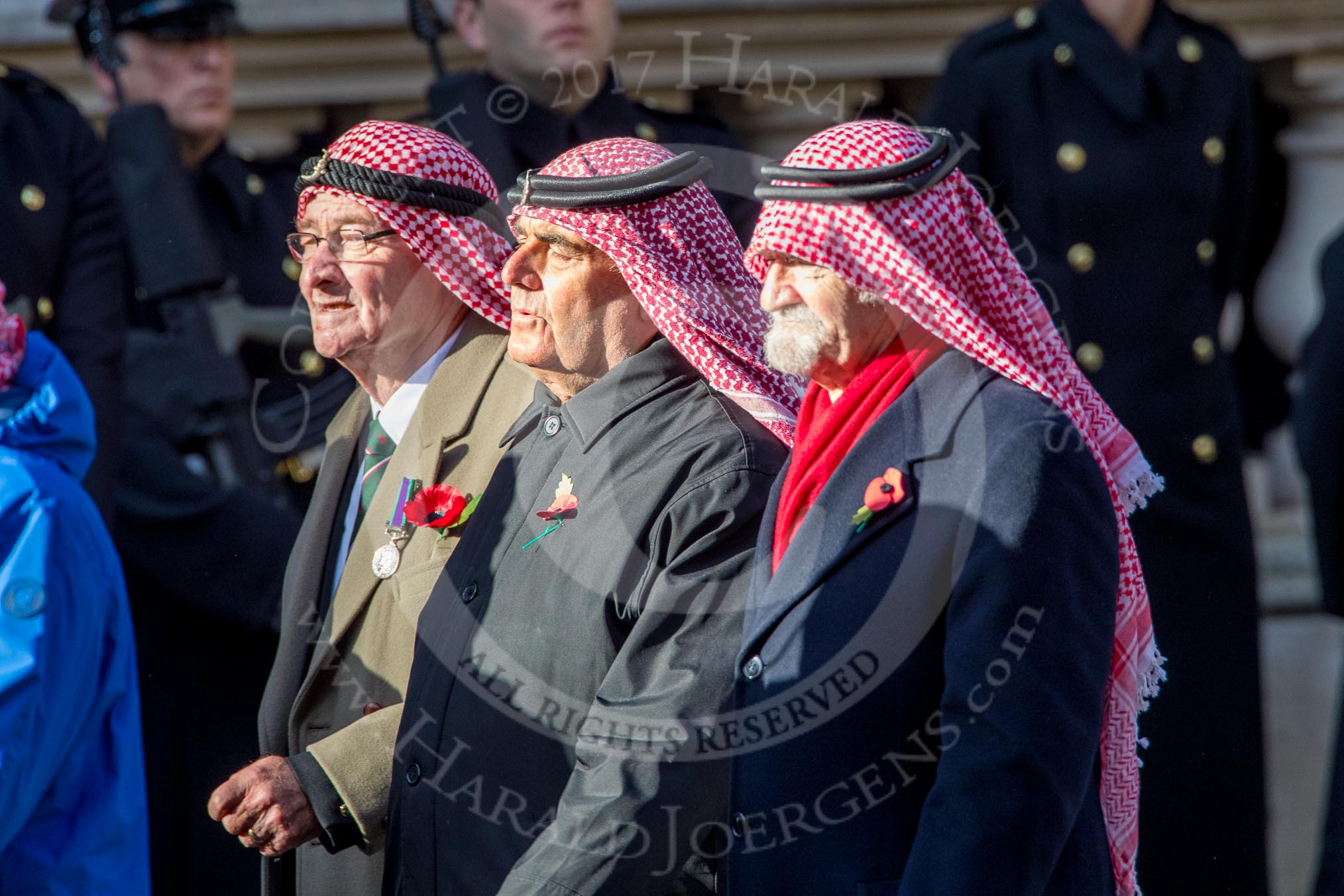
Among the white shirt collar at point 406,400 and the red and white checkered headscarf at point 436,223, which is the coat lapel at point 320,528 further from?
the red and white checkered headscarf at point 436,223

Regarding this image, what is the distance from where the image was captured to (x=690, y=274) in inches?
124

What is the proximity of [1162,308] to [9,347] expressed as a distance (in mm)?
2859

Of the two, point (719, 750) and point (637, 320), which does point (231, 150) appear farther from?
point (719, 750)

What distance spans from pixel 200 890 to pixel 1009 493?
3.26 metres

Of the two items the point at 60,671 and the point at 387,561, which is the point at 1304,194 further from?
the point at 60,671

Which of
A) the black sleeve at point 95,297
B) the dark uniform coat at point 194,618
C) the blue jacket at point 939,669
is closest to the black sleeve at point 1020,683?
the blue jacket at point 939,669

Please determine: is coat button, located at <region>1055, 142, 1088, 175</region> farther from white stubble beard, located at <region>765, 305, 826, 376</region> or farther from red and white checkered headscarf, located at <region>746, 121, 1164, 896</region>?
white stubble beard, located at <region>765, 305, 826, 376</region>

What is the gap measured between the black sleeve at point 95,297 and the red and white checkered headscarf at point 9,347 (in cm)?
114

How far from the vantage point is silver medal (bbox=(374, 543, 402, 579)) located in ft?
11.2

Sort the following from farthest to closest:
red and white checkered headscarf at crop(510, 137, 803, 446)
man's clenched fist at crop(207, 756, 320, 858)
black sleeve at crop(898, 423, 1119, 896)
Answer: man's clenched fist at crop(207, 756, 320, 858) < red and white checkered headscarf at crop(510, 137, 803, 446) < black sleeve at crop(898, 423, 1119, 896)

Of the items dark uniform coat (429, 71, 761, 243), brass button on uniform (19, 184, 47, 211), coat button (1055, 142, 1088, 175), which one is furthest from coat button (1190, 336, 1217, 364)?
brass button on uniform (19, 184, 47, 211)

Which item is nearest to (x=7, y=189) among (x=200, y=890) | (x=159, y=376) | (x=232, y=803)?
(x=159, y=376)

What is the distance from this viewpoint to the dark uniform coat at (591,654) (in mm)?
2867

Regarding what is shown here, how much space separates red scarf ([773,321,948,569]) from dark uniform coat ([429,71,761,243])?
1853 millimetres
